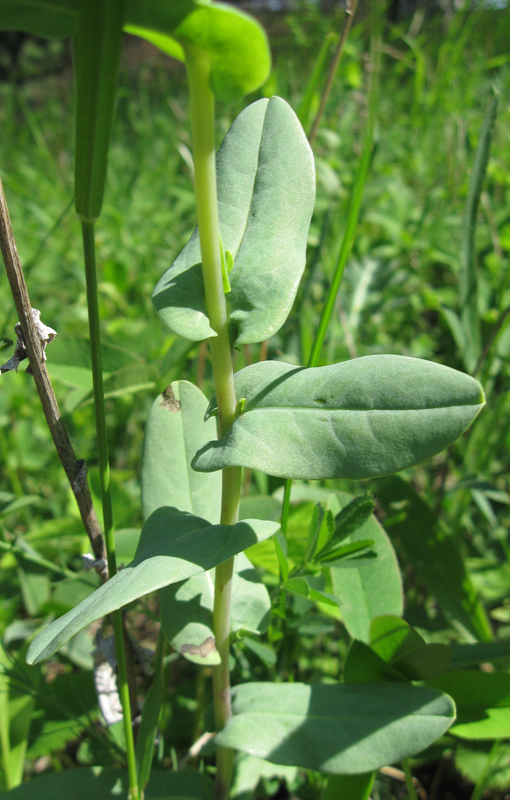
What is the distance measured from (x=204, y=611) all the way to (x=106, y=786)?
0.85ft

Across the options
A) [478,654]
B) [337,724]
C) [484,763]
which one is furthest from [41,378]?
[484,763]

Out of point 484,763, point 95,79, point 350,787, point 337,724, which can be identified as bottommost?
point 484,763

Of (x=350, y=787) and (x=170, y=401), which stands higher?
(x=170, y=401)

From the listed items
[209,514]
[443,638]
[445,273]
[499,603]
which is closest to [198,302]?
[209,514]

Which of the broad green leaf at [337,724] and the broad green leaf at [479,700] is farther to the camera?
the broad green leaf at [479,700]

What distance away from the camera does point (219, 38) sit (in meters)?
0.39

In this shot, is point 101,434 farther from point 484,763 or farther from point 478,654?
point 484,763

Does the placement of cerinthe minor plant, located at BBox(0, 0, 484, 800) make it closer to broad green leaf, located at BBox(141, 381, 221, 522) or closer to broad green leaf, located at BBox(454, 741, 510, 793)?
broad green leaf, located at BBox(141, 381, 221, 522)

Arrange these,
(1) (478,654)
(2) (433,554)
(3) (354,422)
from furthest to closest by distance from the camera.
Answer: (2) (433,554), (1) (478,654), (3) (354,422)

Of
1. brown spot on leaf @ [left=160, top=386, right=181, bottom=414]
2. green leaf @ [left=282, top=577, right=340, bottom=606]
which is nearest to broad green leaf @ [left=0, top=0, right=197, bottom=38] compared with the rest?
brown spot on leaf @ [left=160, top=386, right=181, bottom=414]

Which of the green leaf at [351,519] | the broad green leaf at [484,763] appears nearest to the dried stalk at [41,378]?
the green leaf at [351,519]

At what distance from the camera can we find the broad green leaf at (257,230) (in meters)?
0.56

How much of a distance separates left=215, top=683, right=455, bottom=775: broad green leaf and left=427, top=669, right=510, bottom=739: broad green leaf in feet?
0.46

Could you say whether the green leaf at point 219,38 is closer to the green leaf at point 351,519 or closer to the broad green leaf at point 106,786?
the green leaf at point 351,519
